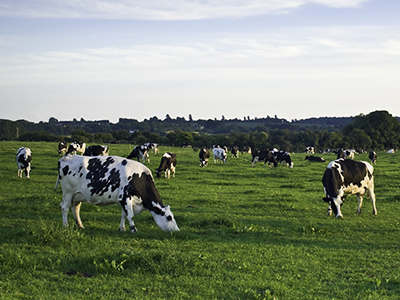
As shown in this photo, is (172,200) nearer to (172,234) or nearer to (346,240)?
(172,234)

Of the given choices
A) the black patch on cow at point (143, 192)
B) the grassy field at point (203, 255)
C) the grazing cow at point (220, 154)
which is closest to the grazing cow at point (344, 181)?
the grassy field at point (203, 255)

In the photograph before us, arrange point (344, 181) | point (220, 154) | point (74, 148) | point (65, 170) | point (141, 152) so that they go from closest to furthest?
1. point (65, 170)
2. point (344, 181)
3. point (141, 152)
4. point (220, 154)
5. point (74, 148)

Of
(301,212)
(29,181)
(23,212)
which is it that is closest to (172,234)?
(23,212)

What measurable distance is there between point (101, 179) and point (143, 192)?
4.35 feet

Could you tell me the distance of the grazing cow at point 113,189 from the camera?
475 inches

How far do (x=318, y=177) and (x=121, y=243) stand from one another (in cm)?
2518

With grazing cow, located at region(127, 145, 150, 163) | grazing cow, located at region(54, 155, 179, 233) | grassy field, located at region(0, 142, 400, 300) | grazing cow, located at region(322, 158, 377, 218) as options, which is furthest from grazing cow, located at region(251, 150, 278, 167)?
grazing cow, located at region(54, 155, 179, 233)

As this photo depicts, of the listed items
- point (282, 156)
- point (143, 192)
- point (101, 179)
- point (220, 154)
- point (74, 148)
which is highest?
→ point (74, 148)

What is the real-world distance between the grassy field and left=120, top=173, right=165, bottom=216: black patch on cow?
754 millimetres

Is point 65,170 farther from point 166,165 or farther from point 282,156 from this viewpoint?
point 282,156

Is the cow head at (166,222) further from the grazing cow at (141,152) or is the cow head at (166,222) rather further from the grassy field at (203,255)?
the grazing cow at (141,152)

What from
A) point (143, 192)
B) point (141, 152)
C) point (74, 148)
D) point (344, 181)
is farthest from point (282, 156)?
point (143, 192)

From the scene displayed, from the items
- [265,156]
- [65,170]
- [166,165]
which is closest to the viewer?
[65,170]

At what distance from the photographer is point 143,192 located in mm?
12281
